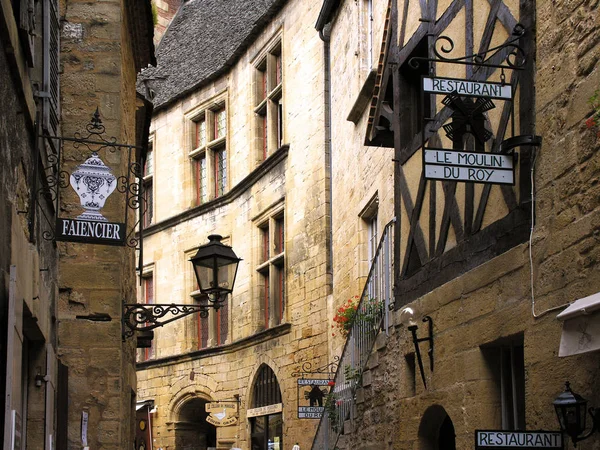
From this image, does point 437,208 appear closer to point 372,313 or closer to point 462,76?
point 462,76

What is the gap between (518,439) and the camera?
240 inches

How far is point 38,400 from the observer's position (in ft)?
22.5

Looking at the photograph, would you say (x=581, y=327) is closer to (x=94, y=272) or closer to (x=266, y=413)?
(x=94, y=272)

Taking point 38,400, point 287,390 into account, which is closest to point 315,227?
point 287,390

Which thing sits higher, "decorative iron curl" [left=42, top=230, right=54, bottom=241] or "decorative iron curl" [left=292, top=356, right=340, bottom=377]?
"decorative iron curl" [left=42, top=230, right=54, bottom=241]

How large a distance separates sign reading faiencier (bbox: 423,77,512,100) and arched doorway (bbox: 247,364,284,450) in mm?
12322

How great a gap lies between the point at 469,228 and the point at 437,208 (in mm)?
777

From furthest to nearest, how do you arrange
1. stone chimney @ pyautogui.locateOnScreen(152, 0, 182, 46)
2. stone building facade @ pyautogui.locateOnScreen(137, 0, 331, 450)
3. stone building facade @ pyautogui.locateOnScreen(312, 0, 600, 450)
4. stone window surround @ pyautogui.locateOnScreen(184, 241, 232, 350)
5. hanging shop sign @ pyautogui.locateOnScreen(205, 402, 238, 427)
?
stone chimney @ pyautogui.locateOnScreen(152, 0, 182, 46)
stone window surround @ pyautogui.locateOnScreen(184, 241, 232, 350)
hanging shop sign @ pyautogui.locateOnScreen(205, 402, 238, 427)
stone building facade @ pyautogui.locateOnScreen(137, 0, 331, 450)
stone building facade @ pyautogui.locateOnScreen(312, 0, 600, 450)

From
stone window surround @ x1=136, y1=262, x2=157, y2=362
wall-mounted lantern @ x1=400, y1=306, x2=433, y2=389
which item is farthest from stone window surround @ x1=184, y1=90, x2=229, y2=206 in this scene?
wall-mounted lantern @ x1=400, y1=306, x2=433, y2=389

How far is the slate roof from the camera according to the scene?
889 inches

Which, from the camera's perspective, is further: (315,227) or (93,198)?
(315,227)

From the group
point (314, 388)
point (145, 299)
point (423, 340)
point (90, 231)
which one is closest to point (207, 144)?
point (145, 299)

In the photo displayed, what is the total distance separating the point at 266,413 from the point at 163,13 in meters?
11.5

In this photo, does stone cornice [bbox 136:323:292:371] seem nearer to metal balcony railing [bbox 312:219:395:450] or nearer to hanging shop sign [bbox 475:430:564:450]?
metal balcony railing [bbox 312:219:395:450]
